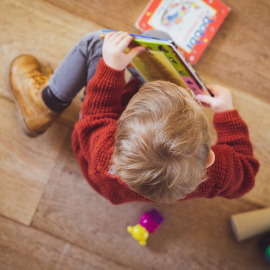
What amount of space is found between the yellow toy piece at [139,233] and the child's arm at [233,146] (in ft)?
0.93

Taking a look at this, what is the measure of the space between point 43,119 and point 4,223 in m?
0.37

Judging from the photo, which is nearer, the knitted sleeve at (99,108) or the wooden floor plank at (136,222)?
the knitted sleeve at (99,108)

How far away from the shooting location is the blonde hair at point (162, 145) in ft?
1.13

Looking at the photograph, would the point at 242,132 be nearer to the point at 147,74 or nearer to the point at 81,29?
the point at 147,74

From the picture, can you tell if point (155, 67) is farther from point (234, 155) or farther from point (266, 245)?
point (266, 245)

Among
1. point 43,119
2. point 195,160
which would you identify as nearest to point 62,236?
point 43,119

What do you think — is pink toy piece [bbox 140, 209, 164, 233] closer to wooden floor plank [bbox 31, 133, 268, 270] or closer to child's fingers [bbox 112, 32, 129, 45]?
wooden floor plank [bbox 31, 133, 268, 270]

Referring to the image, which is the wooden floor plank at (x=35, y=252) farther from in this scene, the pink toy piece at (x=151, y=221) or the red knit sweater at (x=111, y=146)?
the red knit sweater at (x=111, y=146)

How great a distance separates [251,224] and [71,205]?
585 millimetres

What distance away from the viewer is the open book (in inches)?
17.8

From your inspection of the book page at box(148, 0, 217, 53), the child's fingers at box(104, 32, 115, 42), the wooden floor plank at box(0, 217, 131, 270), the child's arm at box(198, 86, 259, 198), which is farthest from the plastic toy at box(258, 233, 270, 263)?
the child's fingers at box(104, 32, 115, 42)

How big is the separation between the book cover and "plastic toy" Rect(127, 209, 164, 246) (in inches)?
20.4

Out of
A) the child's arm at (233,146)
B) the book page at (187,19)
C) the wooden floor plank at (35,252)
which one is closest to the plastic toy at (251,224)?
the child's arm at (233,146)

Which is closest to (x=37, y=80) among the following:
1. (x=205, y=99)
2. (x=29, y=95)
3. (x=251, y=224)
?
(x=29, y=95)
